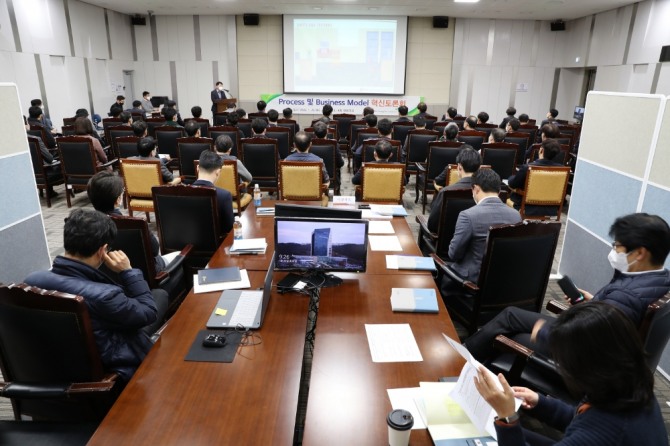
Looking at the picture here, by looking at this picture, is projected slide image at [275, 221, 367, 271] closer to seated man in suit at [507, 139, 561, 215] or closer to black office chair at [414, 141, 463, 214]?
seated man in suit at [507, 139, 561, 215]

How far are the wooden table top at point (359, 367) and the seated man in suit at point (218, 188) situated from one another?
1.44 meters

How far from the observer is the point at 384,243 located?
10.4 ft

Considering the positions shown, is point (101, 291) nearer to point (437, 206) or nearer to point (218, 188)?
point (218, 188)

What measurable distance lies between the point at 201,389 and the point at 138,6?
12.6 metres

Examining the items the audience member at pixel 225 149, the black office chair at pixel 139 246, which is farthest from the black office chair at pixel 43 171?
the black office chair at pixel 139 246

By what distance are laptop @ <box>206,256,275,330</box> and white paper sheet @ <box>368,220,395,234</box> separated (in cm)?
125

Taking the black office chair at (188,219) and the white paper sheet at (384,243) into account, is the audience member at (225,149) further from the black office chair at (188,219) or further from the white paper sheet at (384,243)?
the white paper sheet at (384,243)

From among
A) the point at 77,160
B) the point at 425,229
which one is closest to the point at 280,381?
the point at 425,229

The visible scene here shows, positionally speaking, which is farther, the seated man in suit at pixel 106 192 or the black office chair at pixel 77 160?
the black office chair at pixel 77 160

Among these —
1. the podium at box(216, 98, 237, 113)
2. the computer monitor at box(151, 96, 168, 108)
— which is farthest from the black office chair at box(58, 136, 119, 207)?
the computer monitor at box(151, 96, 168, 108)

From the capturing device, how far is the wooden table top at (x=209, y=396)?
4.76 ft

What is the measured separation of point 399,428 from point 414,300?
1.01 m

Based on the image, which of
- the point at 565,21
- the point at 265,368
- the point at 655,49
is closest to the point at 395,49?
the point at 565,21

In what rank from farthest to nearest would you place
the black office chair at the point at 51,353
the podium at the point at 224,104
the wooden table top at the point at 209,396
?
the podium at the point at 224,104 < the black office chair at the point at 51,353 < the wooden table top at the point at 209,396
